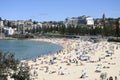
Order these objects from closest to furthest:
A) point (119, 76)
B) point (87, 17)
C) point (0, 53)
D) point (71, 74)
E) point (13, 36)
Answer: point (0, 53) < point (119, 76) < point (71, 74) < point (13, 36) < point (87, 17)

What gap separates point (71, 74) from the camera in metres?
26.1

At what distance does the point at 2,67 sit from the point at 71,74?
16.4m

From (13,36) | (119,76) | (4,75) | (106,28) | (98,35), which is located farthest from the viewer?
(13,36)

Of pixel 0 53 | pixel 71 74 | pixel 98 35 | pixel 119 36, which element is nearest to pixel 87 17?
pixel 98 35

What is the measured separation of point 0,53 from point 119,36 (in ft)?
257

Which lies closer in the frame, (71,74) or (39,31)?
(71,74)

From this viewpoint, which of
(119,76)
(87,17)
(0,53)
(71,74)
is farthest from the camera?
(87,17)

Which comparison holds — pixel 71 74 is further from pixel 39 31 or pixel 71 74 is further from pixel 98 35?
pixel 39 31

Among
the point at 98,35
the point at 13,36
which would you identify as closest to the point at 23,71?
the point at 98,35

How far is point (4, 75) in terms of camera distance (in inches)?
392

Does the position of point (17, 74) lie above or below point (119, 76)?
above

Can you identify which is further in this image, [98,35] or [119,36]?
[98,35]

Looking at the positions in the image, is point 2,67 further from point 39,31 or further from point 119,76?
point 39,31

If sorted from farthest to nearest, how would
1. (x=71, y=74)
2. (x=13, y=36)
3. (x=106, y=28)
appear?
1. (x=13, y=36)
2. (x=106, y=28)
3. (x=71, y=74)
